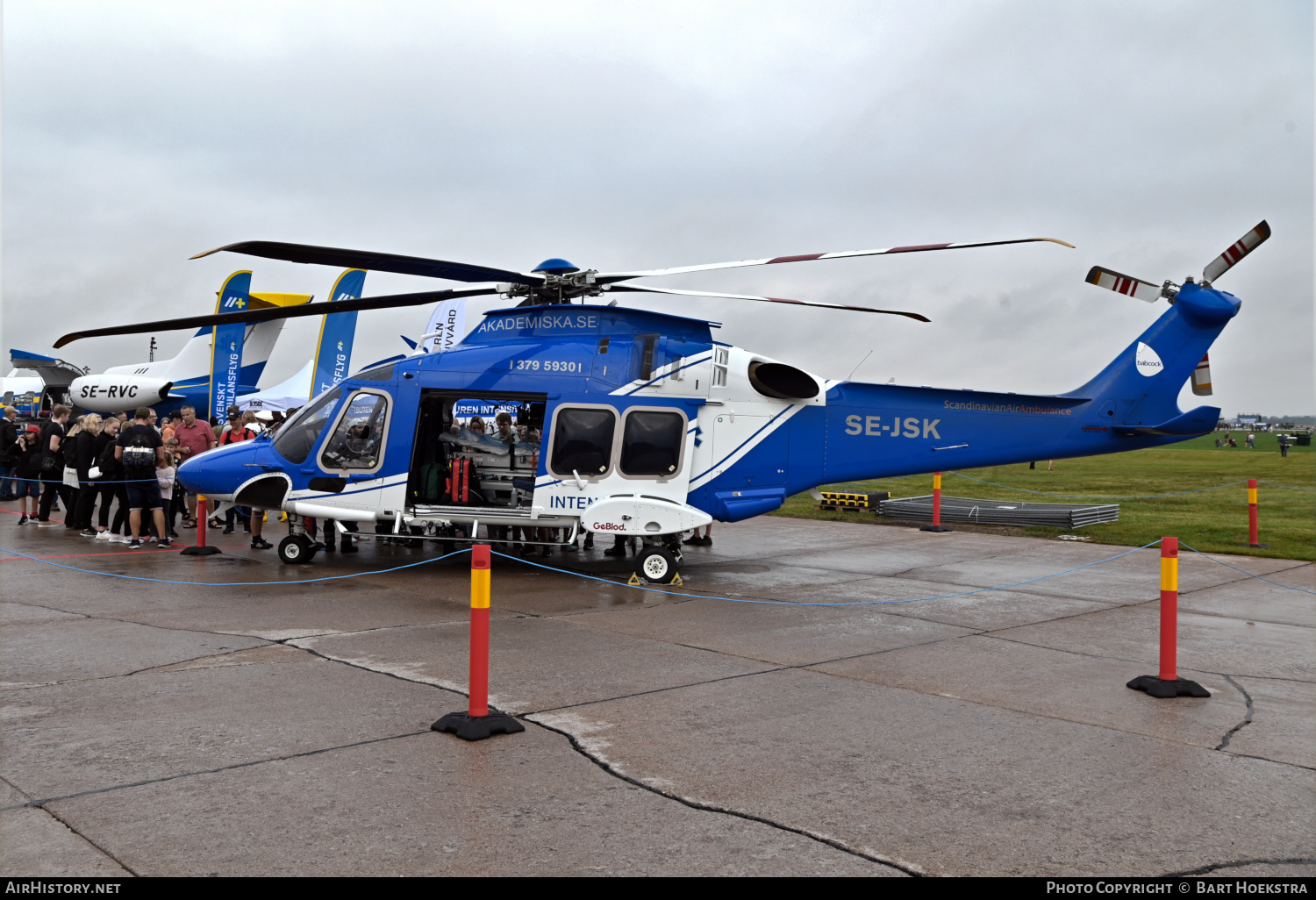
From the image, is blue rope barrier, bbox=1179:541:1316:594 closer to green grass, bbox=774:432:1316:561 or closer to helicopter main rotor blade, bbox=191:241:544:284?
green grass, bbox=774:432:1316:561

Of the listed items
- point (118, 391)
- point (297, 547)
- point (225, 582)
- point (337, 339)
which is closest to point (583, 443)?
point (297, 547)

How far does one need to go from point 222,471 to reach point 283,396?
23371 mm

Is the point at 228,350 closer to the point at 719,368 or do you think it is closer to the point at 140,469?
the point at 140,469

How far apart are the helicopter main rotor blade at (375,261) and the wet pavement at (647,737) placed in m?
3.34

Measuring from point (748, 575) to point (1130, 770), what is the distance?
7.07 m

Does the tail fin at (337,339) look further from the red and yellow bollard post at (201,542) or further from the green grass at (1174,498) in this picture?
the red and yellow bollard post at (201,542)

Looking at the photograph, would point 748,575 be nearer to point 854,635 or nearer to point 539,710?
point 854,635

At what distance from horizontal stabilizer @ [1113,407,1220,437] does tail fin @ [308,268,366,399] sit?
23.2 meters

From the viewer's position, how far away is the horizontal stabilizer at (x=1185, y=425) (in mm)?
11258

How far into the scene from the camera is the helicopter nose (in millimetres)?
11555

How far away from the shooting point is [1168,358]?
1125 centimetres

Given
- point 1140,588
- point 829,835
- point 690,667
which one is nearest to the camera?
point 829,835

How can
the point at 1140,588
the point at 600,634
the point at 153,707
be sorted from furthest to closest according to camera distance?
1. the point at 1140,588
2. the point at 600,634
3. the point at 153,707
